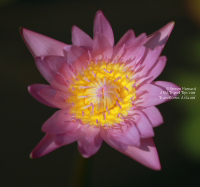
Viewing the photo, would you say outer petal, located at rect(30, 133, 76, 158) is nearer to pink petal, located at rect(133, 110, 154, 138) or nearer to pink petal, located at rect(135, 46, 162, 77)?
pink petal, located at rect(133, 110, 154, 138)

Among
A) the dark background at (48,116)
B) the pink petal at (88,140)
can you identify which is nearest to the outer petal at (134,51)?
the pink petal at (88,140)

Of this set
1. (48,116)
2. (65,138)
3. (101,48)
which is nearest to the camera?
(65,138)

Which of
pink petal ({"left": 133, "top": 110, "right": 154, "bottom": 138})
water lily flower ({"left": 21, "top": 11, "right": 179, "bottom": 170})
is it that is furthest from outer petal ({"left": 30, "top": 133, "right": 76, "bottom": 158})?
pink petal ({"left": 133, "top": 110, "right": 154, "bottom": 138})

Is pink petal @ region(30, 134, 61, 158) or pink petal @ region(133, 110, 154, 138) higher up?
pink petal @ region(30, 134, 61, 158)

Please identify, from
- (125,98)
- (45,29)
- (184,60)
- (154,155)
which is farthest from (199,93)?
(45,29)

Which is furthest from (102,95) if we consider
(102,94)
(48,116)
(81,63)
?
(48,116)

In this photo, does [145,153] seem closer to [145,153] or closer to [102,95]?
[145,153]

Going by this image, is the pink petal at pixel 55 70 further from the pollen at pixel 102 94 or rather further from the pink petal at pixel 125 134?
the pink petal at pixel 125 134
